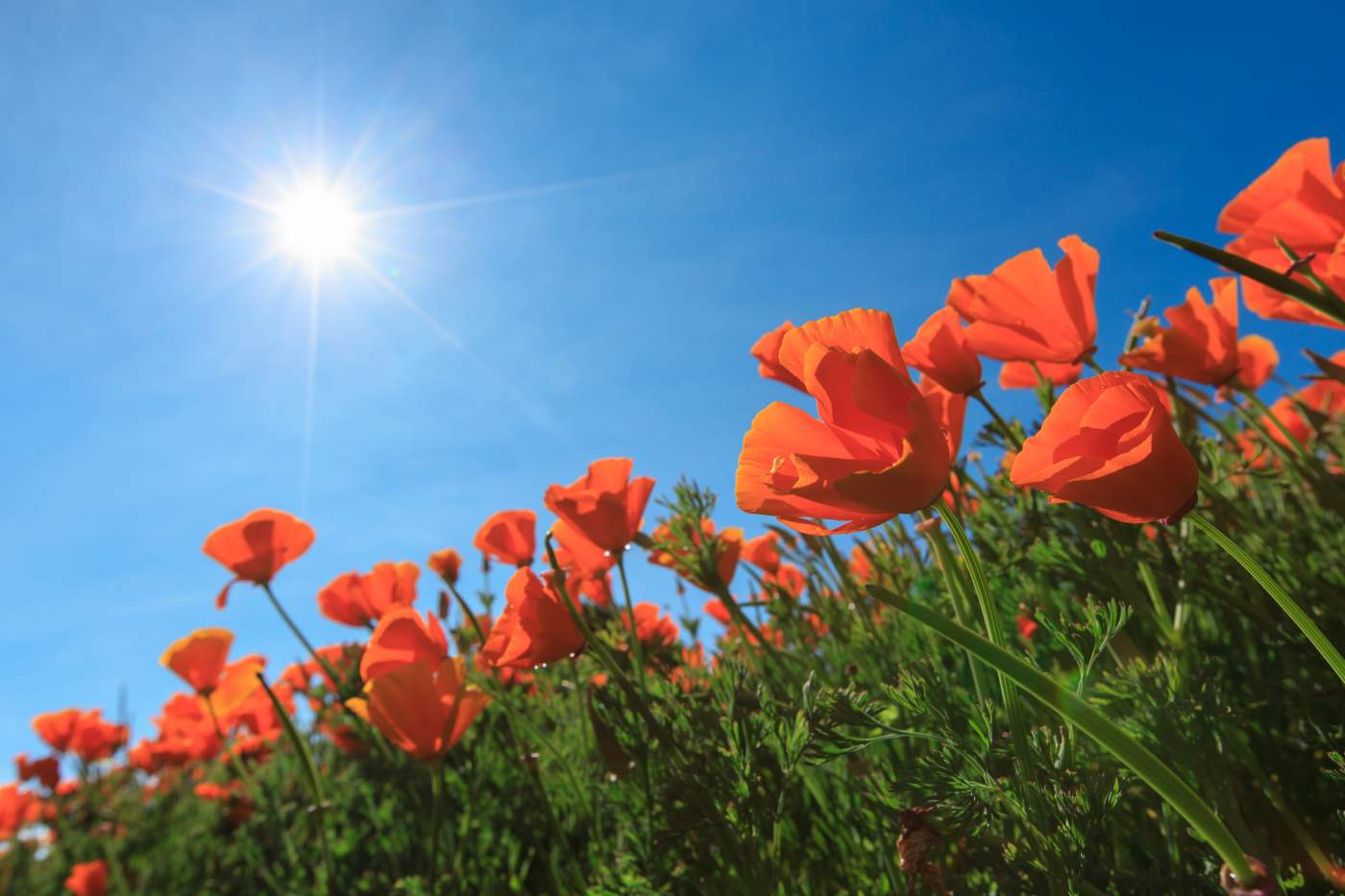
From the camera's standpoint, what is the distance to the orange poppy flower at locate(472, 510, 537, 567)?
72.4 inches

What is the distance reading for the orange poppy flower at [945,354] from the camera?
1334 mm

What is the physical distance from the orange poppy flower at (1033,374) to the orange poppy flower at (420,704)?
3.87ft

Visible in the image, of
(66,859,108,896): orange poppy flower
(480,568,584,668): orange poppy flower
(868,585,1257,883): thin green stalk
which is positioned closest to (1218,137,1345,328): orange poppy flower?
(868,585,1257,883): thin green stalk

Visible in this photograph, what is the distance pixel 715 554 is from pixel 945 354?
0.55 metres

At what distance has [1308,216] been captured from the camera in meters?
1.18

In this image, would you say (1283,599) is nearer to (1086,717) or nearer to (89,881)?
(1086,717)

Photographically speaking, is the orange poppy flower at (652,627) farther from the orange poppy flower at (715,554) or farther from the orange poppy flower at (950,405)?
the orange poppy flower at (950,405)

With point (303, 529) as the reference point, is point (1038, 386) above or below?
below

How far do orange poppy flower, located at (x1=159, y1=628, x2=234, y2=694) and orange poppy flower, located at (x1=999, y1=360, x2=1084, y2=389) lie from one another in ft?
7.83

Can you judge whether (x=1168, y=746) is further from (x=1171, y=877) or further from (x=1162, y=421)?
→ (x=1162, y=421)

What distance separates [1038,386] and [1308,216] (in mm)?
476

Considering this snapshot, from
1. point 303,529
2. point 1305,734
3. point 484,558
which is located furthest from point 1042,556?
point 303,529

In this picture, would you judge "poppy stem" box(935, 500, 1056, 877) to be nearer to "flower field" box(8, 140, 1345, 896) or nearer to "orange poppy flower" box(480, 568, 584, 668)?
"flower field" box(8, 140, 1345, 896)

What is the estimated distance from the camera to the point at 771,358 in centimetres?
137
